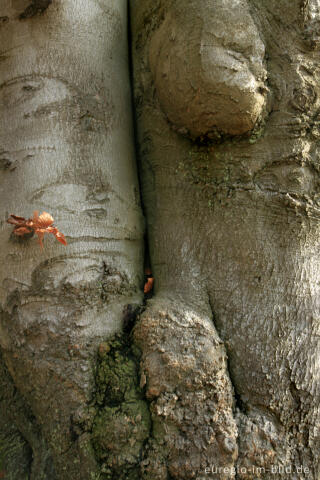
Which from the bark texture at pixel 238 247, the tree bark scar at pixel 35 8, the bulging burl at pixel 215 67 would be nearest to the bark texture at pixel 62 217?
the tree bark scar at pixel 35 8

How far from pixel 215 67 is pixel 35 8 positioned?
80 cm

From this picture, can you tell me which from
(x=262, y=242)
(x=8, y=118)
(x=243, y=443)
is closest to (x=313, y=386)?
(x=243, y=443)

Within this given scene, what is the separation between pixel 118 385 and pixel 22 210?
0.67 metres

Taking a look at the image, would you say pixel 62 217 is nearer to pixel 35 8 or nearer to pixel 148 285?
pixel 148 285

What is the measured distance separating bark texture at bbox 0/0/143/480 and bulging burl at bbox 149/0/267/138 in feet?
1.12

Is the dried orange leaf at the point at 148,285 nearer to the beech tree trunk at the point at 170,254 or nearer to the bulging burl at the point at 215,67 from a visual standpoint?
the beech tree trunk at the point at 170,254

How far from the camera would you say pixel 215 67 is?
125 cm

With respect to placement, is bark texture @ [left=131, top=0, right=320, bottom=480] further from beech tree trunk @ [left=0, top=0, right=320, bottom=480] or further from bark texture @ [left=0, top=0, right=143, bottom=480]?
bark texture @ [left=0, top=0, right=143, bottom=480]

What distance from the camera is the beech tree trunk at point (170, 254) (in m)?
1.17

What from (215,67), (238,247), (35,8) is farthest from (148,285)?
(35,8)

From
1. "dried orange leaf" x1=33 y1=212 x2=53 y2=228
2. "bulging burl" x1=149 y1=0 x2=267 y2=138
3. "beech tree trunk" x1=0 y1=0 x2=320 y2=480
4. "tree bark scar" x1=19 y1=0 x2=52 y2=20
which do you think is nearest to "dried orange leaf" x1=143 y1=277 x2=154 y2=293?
"beech tree trunk" x1=0 y1=0 x2=320 y2=480

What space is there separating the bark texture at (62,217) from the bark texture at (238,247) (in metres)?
0.18

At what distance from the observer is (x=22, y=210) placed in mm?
1392

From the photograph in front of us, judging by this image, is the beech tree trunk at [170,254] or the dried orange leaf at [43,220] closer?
the beech tree trunk at [170,254]
